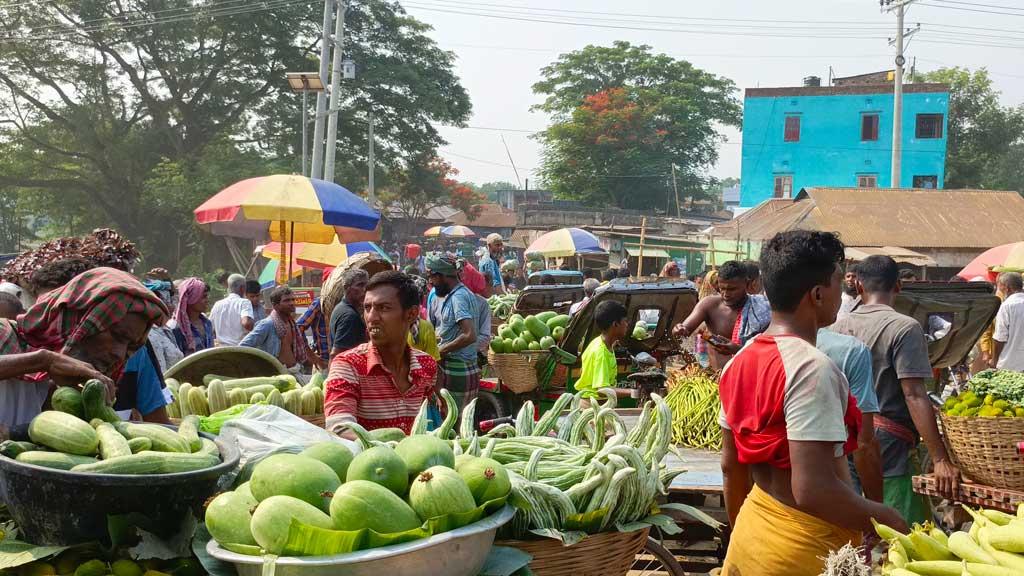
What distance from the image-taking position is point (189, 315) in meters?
8.17

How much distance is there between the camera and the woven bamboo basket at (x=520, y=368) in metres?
9.53

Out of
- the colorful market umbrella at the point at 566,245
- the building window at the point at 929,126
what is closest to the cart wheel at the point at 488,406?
the colorful market umbrella at the point at 566,245

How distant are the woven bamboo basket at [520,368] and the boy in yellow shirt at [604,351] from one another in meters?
2.71

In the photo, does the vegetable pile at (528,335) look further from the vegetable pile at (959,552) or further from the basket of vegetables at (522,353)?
the vegetable pile at (959,552)

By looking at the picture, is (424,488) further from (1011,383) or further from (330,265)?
(330,265)

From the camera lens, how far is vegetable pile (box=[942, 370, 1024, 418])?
4562mm

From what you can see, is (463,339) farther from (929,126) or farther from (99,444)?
(929,126)

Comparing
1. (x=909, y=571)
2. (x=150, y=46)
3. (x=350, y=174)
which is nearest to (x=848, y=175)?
(x=350, y=174)

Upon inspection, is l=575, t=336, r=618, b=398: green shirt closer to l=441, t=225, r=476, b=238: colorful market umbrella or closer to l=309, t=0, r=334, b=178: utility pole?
l=309, t=0, r=334, b=178: utility pole

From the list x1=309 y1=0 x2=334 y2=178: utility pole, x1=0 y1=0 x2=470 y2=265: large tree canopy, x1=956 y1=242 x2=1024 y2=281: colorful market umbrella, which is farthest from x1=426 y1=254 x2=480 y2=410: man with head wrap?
x1=0 y1=0 x2=470 y2=265: large tree canopy

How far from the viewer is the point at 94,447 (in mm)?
2355

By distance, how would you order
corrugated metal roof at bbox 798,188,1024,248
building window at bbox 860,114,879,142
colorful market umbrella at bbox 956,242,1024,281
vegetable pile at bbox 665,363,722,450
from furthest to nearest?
building window at bbox 860,114,879,142 < corrugated metal roof at bbox 798,188,1024,248 < colorful market umbrella at bbox 956,242,1024,281 < vegetable pile at bbox 665,363,722,450

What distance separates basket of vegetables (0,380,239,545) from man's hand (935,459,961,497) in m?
3.87

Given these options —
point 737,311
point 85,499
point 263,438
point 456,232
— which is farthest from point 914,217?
point 85,499
